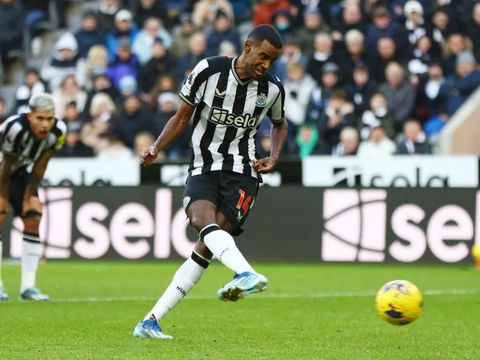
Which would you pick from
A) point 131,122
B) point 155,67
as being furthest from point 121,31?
point 131,122

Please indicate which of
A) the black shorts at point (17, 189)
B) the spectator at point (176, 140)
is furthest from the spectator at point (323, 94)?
the black shorts at point (17, 189)

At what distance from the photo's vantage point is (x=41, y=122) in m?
11.1

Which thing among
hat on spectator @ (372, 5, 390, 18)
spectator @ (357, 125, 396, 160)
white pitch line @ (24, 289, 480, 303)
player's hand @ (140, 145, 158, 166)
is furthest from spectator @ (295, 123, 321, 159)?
player's hand @ (140, 145, 158, 166)

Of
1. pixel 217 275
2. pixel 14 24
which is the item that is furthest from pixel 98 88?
pixel 217 275

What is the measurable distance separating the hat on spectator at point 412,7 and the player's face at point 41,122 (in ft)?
31.0

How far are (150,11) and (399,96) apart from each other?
5.47m

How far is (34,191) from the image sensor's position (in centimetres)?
1161

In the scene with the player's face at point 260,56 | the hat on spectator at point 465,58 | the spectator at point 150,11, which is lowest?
the player's face at point 260,56

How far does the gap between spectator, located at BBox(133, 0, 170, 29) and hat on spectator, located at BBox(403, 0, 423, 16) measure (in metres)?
4.58

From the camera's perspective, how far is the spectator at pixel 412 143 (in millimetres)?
17516

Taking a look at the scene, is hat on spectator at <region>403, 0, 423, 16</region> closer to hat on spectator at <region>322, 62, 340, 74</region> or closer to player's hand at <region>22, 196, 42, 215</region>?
hat on spectator at <region>322, 62, 340, 74</region>

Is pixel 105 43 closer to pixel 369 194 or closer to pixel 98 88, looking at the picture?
pixel 98 88

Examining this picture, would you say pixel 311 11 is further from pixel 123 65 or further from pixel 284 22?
pixel 123 65

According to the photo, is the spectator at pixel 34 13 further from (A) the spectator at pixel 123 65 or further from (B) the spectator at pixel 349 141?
(B) the spectator at pixel 349 141
